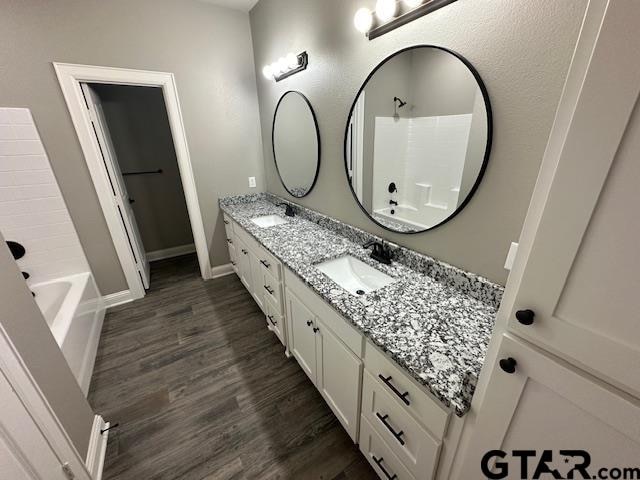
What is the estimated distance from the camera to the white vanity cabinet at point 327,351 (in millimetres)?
1120

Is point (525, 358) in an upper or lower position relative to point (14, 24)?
lower

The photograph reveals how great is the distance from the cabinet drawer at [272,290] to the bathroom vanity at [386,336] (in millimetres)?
16

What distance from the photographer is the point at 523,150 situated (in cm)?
90

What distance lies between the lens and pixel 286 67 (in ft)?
6.69

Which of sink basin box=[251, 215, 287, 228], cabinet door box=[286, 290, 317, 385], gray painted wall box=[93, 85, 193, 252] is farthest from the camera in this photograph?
gray painted wall box=[93, 85, 193, 252]

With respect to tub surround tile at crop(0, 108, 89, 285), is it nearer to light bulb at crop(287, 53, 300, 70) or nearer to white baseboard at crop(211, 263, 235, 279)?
white baseboard at crop(211, 263, 235, 279)

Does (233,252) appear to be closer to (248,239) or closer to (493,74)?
(248,239)

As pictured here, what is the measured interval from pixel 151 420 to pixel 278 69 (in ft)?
8.59

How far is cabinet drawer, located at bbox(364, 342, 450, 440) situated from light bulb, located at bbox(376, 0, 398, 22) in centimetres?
144

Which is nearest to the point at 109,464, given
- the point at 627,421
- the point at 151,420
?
the point at 151,420

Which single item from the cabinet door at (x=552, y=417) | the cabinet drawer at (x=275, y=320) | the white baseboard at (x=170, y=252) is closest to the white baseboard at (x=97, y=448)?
the cabinet drawer at (x=275, y=320)

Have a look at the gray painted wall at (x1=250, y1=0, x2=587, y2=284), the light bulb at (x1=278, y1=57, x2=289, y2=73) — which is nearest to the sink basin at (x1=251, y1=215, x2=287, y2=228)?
the gray painted wall at (x1=250, y1=0, x2=587, y2=284)

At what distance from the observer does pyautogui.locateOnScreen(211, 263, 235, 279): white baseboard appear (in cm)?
304

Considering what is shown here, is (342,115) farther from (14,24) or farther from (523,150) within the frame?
(14,24)
